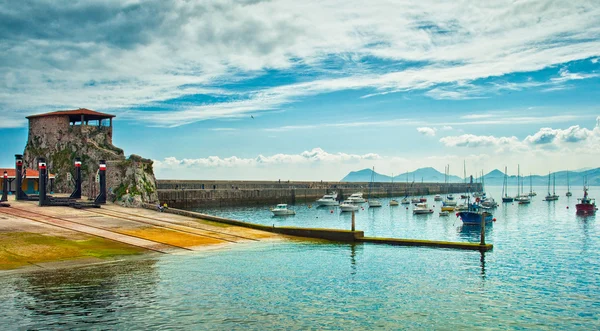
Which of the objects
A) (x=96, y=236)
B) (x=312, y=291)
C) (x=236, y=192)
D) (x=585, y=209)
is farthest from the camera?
(x=236, y=192)

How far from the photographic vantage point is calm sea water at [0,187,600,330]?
880 inches

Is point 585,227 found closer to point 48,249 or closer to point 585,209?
point 585,209

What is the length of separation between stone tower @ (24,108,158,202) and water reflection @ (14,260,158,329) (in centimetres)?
3574

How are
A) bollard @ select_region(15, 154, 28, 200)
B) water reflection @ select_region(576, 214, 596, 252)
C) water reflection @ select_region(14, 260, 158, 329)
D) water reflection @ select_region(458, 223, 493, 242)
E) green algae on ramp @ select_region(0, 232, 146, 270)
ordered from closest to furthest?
water reflection @ select_region(14, 260, 158, 329) → green algae on ramp @ select_region(0, 232, 146, 270) → water reflection @ select_region(576, 214, 596, 252) → bollard @ select_region(15, 154, 28, 200) → water reflection @ select_region(458, 223, 493, 242)

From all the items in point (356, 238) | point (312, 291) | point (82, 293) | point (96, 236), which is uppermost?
point (96, 236)

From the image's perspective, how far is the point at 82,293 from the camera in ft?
83.6

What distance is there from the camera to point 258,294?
88.9 ft

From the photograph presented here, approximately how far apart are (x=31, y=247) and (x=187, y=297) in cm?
1605

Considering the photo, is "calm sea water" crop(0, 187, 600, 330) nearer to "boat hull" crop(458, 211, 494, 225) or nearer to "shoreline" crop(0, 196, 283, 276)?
"shoreline" crop(0, 196, 283, 276)

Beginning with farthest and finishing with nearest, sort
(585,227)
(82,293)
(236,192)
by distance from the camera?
1. (236,192)
2. (585,227)
3. (82,293)

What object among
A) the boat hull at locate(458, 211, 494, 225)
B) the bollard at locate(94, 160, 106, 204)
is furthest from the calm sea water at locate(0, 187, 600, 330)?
the boat hull at locate(458, 211, 494, 225)

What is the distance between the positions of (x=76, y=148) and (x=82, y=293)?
2121 inches

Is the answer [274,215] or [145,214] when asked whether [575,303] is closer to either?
[145,214]

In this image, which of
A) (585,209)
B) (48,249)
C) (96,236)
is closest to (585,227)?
(585,209)
